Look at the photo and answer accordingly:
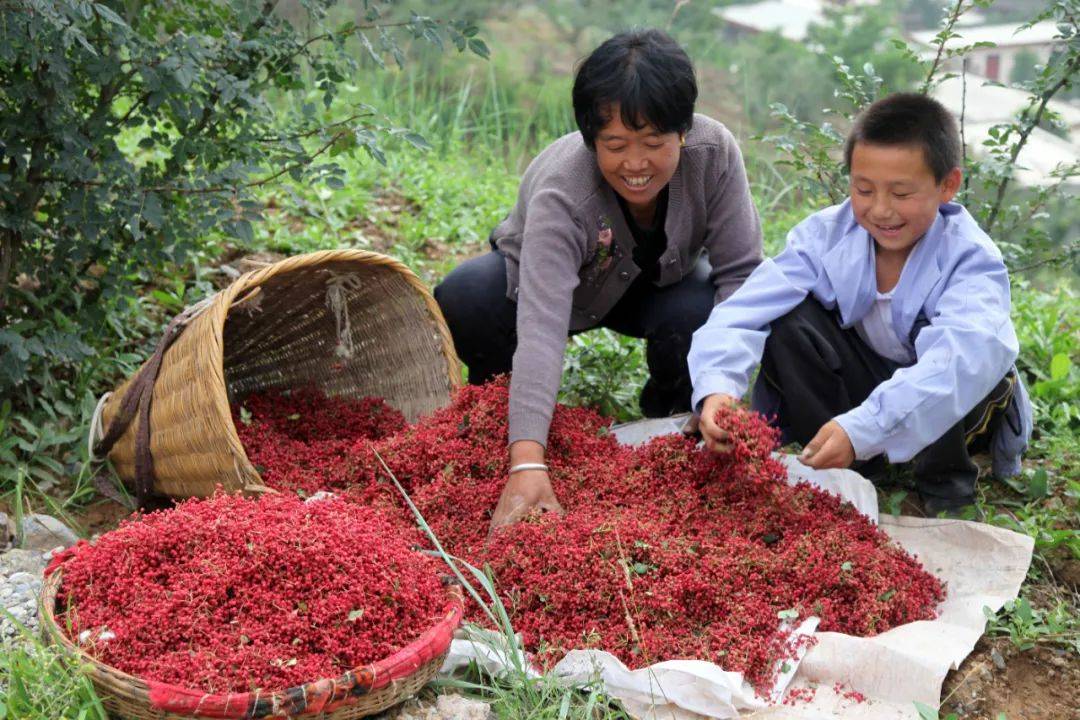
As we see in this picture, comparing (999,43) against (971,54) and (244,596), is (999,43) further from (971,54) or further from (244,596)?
(971,54)

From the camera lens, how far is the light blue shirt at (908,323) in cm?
250

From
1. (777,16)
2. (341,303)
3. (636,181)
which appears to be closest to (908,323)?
(636,181)

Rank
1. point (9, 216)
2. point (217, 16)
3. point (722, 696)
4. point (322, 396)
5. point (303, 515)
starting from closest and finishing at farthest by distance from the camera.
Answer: point (722, 696) < point (303, 515) < point (9, 216) < point (217, 16) < point (322, 396)

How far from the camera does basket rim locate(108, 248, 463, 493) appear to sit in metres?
2.58

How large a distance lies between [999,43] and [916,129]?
153 centimetres

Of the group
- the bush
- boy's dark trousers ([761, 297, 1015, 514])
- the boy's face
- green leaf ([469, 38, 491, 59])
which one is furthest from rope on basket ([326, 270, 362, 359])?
the boy's face

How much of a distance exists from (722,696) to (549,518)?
58 centimetres

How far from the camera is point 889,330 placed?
2816mm

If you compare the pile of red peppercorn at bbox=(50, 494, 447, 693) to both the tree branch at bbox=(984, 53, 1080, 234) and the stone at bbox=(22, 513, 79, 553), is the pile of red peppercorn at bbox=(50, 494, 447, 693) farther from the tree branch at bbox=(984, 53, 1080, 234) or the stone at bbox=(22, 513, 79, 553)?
the tree branch at bbox=(984, 53, 1080, 234)

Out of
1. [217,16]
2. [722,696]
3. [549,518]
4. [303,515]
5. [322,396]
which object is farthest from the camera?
[322,396]

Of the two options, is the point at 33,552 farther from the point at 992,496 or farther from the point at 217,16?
the point at 992,496

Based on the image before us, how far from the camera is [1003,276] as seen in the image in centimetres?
264

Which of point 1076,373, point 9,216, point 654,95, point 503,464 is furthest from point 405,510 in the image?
point 1076,373

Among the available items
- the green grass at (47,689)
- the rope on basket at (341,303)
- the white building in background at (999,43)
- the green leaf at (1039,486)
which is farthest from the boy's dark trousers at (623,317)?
the green grass at (47,689)
